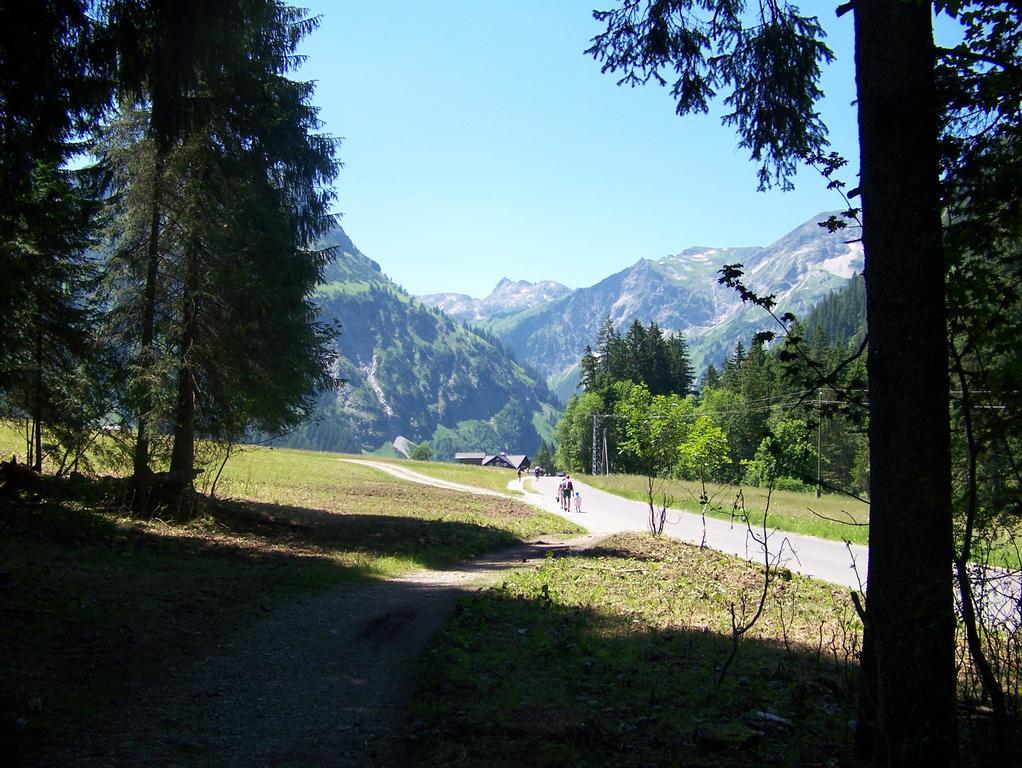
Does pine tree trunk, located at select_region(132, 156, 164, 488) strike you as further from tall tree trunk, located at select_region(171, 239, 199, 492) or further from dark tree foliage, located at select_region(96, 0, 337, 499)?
tall tree trunk, located at select_region(171, 239, 199, 492)

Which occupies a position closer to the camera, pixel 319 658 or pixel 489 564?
pixel 319 658

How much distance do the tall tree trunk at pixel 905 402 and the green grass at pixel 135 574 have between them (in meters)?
5.49

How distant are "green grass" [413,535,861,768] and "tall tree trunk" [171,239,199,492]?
27.4 ft

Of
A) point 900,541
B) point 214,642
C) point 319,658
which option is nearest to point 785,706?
point 900,541

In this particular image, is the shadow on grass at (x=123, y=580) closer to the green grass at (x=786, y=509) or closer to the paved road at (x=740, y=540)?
the paved road at (x=740, y=540)

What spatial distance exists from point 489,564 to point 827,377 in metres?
12.4

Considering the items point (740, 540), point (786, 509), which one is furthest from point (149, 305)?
point (786, 509)

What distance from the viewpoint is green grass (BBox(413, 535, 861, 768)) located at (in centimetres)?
495

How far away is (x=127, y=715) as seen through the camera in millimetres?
5637

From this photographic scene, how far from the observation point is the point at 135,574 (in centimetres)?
984

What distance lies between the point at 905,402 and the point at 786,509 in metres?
37.3

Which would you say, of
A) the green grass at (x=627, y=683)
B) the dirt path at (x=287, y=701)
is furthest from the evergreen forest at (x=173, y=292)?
the green grass at (x=627, y=683)

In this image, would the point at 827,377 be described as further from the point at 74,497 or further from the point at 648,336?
the point at 648,336

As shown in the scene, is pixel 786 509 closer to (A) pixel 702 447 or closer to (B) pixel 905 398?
(A) pixel 702 447
